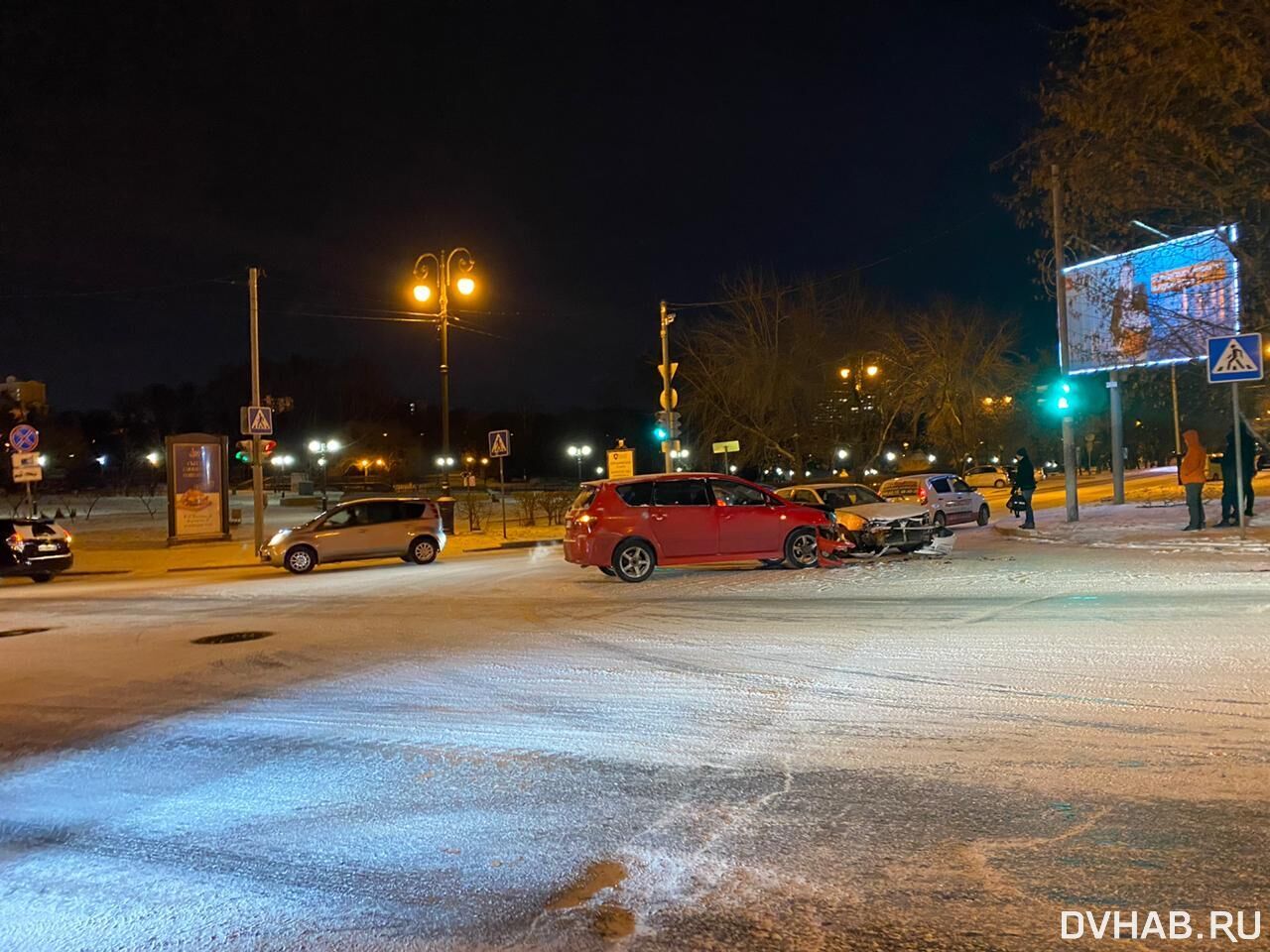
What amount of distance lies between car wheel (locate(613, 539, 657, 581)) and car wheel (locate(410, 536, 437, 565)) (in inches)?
306

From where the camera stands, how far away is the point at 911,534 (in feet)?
56.7

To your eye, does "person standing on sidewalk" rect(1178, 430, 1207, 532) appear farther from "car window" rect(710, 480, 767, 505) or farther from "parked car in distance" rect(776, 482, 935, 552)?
"car window" rect(710, 480, 767, 505)

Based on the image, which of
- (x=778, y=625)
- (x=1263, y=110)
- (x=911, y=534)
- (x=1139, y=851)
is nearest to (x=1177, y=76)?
(x=1263, y=110)

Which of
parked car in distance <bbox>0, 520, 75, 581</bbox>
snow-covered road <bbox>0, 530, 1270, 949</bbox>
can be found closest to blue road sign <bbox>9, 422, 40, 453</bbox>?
parked car in distance <bbox>0, 520, 75, 581</bbox>

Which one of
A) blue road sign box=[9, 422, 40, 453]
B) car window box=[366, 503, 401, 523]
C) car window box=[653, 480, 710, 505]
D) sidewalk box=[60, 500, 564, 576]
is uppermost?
blue road sign box=[9, 422, 40, 453]

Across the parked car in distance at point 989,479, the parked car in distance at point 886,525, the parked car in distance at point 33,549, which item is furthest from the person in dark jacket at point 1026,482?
the parked car in distance at point 989,479

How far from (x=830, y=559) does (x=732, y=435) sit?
989 inches

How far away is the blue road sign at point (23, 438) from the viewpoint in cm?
2323

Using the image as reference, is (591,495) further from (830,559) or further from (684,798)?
(684,798)

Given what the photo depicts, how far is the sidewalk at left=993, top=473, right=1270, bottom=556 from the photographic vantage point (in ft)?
54.0

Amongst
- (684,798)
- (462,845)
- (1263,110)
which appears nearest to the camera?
(462,845)

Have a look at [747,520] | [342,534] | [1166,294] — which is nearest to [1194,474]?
[1166,294]

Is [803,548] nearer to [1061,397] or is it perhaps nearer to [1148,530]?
[1148,530]

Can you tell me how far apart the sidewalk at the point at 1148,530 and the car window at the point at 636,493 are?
8.49 m
